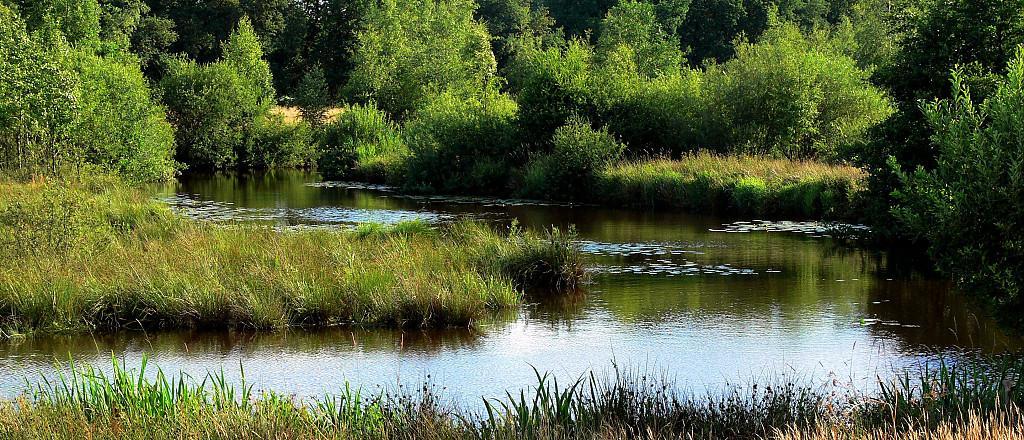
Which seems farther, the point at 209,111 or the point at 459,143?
the point at 209,111

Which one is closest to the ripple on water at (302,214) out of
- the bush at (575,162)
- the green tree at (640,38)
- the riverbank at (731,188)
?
the bush at (575,162)

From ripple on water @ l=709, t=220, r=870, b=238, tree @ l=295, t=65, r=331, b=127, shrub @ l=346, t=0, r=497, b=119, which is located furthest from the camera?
tree @ l=295, t=65, r=331, b=127

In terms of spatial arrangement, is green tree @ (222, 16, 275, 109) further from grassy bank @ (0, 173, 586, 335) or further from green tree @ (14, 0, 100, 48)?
grassy bank @ (0, 173, 586, 335)

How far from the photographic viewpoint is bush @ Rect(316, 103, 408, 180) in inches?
1927

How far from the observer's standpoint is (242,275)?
54.2ft

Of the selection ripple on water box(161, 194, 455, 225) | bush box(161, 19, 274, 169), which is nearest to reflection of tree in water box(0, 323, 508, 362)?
ripple on water box(161, 194, 455, 225)

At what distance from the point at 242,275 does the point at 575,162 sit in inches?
841

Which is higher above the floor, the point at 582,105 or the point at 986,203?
the point at 582,105

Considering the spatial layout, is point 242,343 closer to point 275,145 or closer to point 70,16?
point 70,16

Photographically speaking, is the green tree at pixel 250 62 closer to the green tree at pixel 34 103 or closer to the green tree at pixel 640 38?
the green tree at pixel 640 38

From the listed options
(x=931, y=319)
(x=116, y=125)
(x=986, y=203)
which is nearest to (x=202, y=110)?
(x=116, y=125)

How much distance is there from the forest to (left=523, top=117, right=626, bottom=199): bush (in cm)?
11

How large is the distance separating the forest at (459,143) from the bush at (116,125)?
0.14 meters

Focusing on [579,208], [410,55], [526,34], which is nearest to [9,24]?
[579,208]
